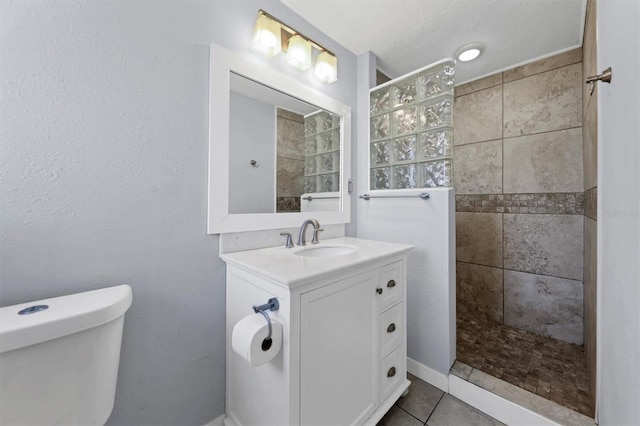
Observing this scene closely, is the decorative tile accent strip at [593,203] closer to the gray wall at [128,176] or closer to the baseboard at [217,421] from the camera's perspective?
the gray wall at [128,176]

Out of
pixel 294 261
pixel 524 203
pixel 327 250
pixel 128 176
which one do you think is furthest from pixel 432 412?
pixel 128 176

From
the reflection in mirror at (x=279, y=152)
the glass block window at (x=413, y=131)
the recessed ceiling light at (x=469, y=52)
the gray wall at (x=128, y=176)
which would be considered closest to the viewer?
the gray wall at (x=128, y=176)

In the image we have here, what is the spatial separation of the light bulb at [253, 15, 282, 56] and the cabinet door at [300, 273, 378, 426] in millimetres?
1193

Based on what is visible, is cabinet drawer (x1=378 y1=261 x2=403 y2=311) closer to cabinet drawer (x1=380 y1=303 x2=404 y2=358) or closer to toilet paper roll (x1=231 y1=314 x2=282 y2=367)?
cabinet drawer (x1=380 y1=303 x2=404 y2=358)

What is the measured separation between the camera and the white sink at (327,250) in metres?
1.35

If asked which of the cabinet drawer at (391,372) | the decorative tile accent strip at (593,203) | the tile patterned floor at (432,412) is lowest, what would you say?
the tile patterned floor at (432,412)

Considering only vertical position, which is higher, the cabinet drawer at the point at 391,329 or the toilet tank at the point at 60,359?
the toilet tank at the point at 60,359

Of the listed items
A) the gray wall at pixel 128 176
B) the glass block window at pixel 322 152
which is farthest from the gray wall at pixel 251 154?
the glass block window at pixel 322 152

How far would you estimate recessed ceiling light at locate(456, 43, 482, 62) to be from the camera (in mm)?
1674

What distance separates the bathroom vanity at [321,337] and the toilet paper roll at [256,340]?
31 millimetres

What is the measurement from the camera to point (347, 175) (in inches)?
69.1

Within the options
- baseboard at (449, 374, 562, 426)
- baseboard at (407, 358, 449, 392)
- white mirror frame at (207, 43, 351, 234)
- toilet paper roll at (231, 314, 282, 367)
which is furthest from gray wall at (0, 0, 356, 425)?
baseboard at (449, 374, 562, 426)

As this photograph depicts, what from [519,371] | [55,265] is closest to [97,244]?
[55,265]

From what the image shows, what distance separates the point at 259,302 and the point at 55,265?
65 cm
